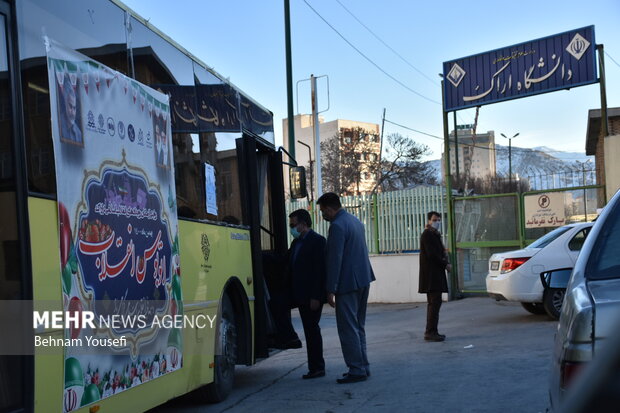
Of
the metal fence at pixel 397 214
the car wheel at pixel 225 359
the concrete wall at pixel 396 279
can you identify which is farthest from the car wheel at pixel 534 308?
the car wheel at pixel 225 359

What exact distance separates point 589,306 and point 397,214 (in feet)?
53.6

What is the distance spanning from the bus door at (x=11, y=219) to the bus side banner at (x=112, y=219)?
0.32 metres

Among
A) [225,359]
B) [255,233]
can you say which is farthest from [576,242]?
[225,359]

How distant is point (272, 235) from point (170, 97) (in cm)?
353

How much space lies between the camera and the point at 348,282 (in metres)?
7.88

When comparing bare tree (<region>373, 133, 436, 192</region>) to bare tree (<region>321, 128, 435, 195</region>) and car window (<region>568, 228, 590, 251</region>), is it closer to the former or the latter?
bare tree (<region>321, 128, 435, 195</region>)

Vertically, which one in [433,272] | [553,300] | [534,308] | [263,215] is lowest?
[534,308]

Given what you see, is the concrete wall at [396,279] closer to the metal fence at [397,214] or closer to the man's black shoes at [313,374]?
the metal fence at [397,214]

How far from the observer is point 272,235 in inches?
364

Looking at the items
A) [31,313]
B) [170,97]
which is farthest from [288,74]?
[31,313]

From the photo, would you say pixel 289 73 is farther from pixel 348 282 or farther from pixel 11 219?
pixel 11 219

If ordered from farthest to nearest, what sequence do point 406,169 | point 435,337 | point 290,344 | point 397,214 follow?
point 406,169
point 397,214
point 435,337
point 290,344

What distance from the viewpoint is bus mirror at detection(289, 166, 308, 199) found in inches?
384

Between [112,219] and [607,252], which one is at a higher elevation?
[112,219]
